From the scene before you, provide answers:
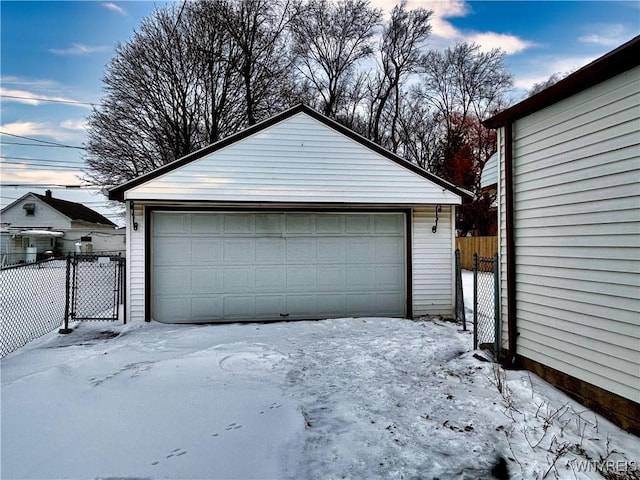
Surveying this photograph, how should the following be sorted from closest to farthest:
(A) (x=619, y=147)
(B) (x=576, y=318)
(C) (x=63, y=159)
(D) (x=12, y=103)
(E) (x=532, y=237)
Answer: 1. (A) (x=619, y=147)
2. (B) (x=576, y=318)
3. (E) (x=532, y=237)
4. (D) (x=12, y=103)
5. (C) (x=63, y=159)

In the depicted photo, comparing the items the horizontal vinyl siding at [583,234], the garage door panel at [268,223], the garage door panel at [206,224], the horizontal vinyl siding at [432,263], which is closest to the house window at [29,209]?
the garage door panel at [206,224]

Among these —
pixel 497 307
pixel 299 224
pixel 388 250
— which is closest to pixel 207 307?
pixel 299 224

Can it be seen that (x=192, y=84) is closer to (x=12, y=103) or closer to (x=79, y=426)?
(x=12, y=103)

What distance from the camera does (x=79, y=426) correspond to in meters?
2.93

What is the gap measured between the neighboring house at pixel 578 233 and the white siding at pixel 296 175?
8.88 ft

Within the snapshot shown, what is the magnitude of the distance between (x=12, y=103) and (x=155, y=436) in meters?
22.8

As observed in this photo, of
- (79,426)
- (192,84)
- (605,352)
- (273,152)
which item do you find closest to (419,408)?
(605,352)

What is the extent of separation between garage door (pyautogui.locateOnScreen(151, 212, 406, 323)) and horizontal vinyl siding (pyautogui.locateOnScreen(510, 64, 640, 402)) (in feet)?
11.7

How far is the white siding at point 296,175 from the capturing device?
6.94 metres

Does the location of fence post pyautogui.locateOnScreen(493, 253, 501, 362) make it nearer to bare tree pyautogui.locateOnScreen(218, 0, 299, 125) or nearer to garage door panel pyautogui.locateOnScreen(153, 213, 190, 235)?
garage door panel pyautogui.locateOnScreen(153, 213, 190, 235)

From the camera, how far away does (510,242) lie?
479cm

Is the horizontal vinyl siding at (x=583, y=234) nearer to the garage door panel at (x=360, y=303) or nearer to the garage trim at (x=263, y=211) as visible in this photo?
the garage trim at (x=263, y=211)

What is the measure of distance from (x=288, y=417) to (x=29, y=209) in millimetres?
36219

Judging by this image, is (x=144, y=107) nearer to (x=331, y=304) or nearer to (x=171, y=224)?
(x=171, y=224)
